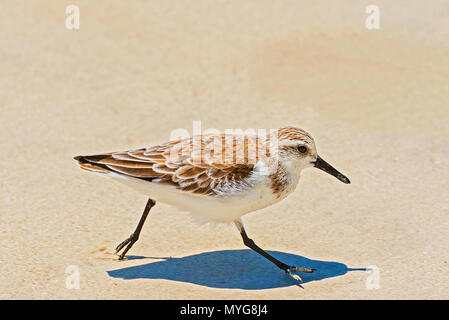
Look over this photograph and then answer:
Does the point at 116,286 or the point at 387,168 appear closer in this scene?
the point at 116,286

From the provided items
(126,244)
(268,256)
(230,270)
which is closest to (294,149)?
(268,256)

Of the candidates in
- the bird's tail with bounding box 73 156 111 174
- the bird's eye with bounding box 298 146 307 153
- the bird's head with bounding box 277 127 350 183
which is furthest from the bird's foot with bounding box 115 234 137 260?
the bird's eye with bounding box 298 146 307 153

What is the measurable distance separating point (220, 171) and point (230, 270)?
100cm

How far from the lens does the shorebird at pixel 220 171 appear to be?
20.6 ft

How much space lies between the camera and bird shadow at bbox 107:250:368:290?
6.44 metres

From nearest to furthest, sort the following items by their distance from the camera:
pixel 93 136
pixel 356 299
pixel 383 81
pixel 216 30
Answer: pixel 356 299
pixel 93 136
pixel 383 81
pixel 216 30

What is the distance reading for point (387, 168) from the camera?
8.66 m

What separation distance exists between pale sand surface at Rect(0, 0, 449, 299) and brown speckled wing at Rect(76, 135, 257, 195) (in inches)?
34.8

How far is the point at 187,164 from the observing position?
6441mm

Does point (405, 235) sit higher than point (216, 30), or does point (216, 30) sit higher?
point (216, 30)

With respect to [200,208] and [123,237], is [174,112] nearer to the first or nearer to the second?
[123,237]

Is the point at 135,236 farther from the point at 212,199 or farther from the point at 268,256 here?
the point at 268,256

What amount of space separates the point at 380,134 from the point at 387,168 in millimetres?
851

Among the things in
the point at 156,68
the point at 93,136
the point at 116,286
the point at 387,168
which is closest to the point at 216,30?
the point at 156,68
